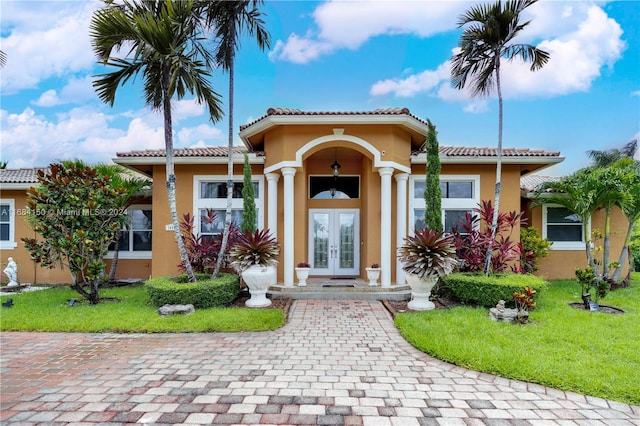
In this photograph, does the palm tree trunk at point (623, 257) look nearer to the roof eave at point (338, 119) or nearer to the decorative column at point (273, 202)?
the roof eave at point (338, 119)

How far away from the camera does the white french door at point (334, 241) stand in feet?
37.7

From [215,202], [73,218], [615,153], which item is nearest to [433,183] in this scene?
[215,202]

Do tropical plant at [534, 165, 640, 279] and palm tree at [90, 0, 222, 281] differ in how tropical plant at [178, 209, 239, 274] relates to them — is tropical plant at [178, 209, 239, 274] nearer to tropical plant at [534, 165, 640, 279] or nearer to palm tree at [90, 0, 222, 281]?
palm tree at [90, 0, 222, 281]

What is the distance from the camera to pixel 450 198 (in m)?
11.0

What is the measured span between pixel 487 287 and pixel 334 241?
5.34 m

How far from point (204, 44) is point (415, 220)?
855cm

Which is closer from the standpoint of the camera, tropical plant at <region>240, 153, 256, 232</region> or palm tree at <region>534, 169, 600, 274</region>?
tropical plant at <region>240, 153, 256, 232</region>

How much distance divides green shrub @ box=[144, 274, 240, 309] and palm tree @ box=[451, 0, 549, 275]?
7.50 meters

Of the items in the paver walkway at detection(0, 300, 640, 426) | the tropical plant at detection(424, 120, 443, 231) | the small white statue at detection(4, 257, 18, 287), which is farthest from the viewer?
the small white statue at detection(4, 257, 18, 287)

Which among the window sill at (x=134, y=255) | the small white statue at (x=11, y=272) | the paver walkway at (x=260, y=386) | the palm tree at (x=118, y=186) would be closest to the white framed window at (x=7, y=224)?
the small white statue at (x=11, y=272)

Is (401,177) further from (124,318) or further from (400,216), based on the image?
(124,318)

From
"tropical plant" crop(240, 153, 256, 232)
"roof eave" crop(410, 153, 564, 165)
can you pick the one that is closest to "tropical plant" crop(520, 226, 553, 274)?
"roof eave" crop(410, 153, 564, 165)

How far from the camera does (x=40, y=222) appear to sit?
26.2 feet

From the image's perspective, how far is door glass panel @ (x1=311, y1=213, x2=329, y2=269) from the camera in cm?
1155
